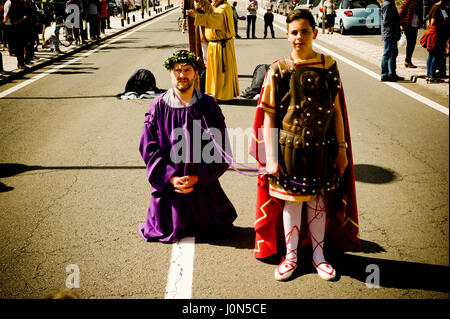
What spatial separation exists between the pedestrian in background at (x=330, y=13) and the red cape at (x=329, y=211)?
734 inches

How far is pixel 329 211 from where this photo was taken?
3.46 m

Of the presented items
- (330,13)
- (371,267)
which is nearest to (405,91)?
(371,267)

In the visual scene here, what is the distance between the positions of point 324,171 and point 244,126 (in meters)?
4.22

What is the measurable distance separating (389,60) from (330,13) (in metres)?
11.1

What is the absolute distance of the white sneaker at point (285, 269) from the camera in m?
3.35

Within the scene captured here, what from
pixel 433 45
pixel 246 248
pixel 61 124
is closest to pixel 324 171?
pixel 246 248

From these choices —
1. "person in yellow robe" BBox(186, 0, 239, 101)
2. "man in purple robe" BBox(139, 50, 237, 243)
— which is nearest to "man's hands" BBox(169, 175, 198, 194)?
"man in purple robe" BBox(139, 50, 237, 243)

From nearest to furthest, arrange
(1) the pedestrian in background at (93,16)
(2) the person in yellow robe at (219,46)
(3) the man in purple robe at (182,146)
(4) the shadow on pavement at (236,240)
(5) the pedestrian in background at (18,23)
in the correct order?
(3) the man in purple robe at (182,146)
(4) the shadow on pavement at (236,240)
(2) the person in yellow robe at (219,46)
(5) the pedestrian in background at (18,23)
(1) the pedestrian in background at (93,16)

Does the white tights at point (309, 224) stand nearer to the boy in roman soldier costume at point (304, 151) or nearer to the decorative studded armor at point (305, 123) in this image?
the boy in roman soldier costume at point (304, 151)

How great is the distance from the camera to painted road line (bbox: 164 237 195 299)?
3268mm

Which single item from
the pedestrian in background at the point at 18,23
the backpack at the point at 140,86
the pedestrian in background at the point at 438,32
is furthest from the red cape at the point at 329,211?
the pedestrian in background at the point at 18,23

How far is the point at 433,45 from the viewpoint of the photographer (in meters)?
9.24

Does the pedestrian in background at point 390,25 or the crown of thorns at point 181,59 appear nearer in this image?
the crown of thorns at point 181,59
